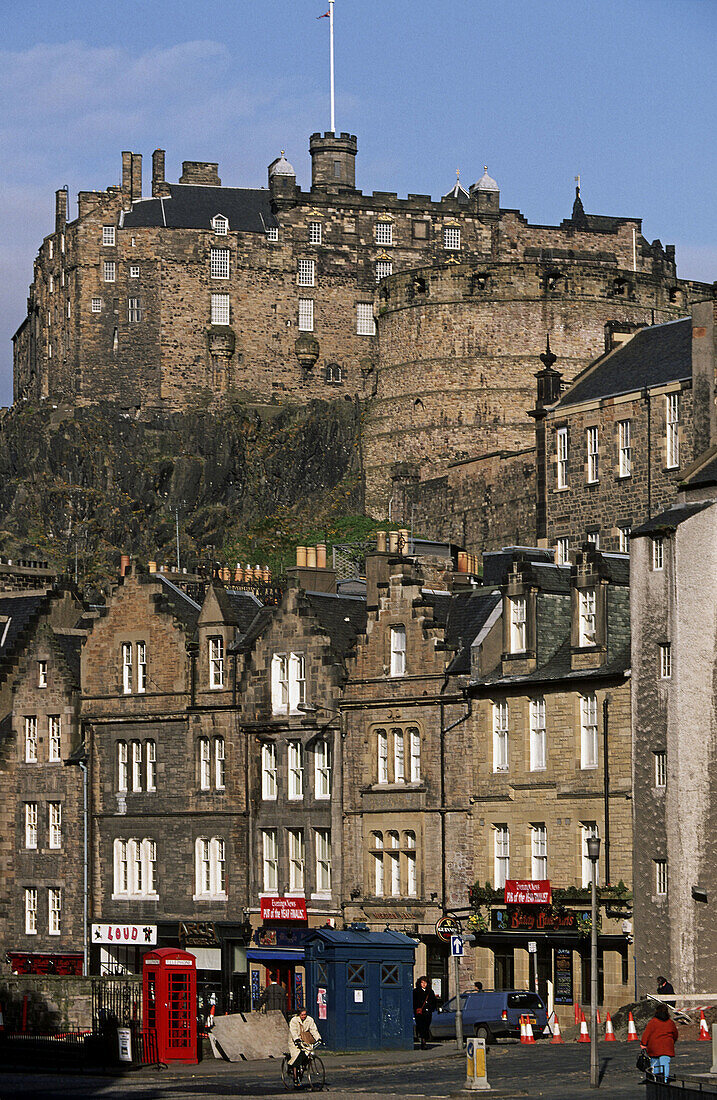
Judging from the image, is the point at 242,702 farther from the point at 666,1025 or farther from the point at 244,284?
the point at 244,284

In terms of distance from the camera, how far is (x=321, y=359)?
126 meters

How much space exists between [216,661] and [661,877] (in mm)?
15983

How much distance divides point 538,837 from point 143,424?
231 ft

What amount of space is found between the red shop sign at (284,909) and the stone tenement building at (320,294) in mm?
52599

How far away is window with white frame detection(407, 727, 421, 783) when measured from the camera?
5631cm

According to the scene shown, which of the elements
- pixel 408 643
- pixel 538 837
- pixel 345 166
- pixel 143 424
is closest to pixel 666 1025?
pixel 538 837

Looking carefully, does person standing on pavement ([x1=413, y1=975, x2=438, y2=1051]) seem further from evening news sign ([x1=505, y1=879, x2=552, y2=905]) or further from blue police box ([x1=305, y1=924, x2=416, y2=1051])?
evening news sign ([x1=505, y1=879, x2=552, y2=905])

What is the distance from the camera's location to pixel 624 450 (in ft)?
230

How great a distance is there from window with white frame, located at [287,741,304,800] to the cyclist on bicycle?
2000cm

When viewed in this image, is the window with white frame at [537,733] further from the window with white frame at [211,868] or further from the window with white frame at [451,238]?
the window with white frame at [451,238]

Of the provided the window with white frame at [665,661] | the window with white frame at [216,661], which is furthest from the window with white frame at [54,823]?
the window with white frame at [665,661]

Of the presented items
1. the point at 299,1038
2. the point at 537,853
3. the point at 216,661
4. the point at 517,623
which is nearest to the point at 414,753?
the point at 517,623

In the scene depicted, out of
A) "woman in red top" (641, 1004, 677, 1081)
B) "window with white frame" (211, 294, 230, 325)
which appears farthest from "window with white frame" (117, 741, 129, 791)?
"window with white frame" (211, 294, 230, 325)

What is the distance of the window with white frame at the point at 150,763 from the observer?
205ft
